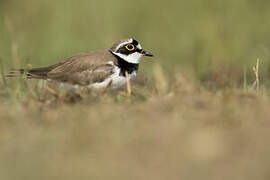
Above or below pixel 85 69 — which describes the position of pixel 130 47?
above

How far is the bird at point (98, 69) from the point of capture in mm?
6785

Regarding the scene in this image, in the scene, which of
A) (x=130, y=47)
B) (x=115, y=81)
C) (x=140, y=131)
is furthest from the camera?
(x=130, y=47)

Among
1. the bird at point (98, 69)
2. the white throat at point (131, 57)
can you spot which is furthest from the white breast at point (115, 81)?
the white throat at point (131, 57)

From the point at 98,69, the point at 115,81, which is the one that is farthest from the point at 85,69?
the point at 115,81

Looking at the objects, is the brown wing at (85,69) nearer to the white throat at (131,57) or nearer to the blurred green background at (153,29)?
the white throat at (131,57)

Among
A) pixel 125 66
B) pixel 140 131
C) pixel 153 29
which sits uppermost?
pixel 153 29

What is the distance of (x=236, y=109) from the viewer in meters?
5.01

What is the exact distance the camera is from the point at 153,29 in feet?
42.1

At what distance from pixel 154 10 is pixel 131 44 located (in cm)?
584

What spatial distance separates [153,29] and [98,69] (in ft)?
20.1

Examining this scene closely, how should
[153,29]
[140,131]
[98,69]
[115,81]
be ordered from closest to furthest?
[140,131] < [115,81] < [98,69] < [153,29]

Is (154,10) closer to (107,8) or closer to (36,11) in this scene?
(107,8)

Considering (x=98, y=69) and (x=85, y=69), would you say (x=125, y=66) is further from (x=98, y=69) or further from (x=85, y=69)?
(x=85, y=69)

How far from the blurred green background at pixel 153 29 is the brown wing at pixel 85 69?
2614mm
